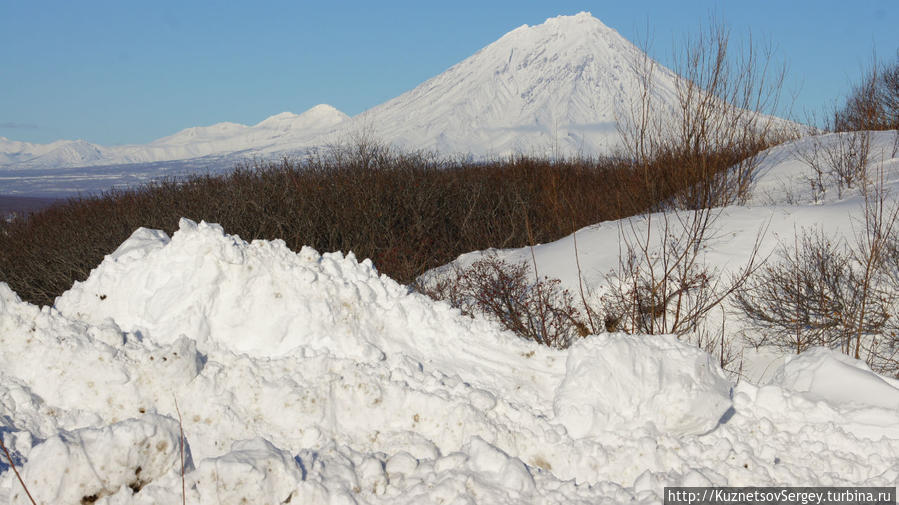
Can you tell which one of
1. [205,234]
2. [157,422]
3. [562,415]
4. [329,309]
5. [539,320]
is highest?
[205,234]

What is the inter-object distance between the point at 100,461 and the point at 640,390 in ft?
8.31

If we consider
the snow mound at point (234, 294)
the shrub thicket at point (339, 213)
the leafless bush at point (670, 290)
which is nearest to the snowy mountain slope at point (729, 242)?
the leafless bush at point (670, 290)

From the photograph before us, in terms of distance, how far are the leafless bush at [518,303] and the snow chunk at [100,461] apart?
407cm

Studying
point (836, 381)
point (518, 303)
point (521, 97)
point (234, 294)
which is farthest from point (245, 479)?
point (521, 97)

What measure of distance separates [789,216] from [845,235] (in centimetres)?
81

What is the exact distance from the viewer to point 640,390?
10.8ft

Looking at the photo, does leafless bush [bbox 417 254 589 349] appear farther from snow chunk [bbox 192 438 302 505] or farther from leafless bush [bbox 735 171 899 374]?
snow chunk [bbox 192 438 302 505]

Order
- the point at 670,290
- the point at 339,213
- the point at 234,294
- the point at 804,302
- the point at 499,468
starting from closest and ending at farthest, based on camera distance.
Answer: the point at 499,468, the point at 234,294, the point at 670,290, the point at 804,302, the point at 339,213

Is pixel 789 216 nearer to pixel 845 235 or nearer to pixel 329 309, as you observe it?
pixel 845 235

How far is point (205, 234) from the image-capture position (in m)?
4.04

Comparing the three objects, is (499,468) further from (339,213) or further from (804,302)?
(339,213)

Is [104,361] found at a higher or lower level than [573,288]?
higher

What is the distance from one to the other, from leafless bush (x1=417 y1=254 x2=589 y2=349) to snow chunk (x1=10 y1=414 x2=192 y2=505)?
4.07 metres

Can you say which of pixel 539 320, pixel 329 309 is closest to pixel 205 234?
pixel 329 309
